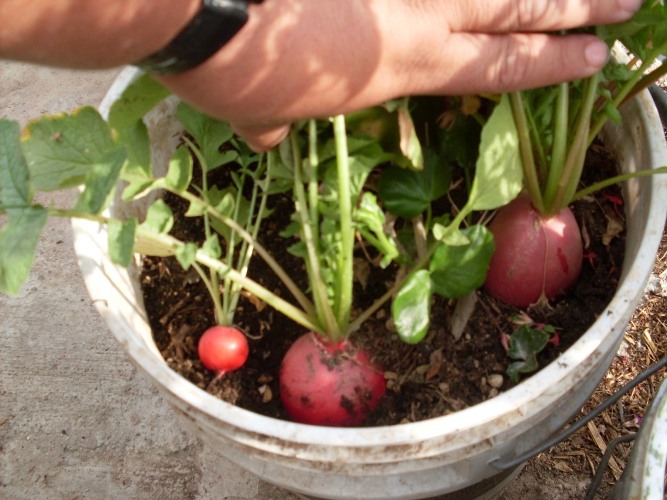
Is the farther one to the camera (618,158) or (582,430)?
(582,430)

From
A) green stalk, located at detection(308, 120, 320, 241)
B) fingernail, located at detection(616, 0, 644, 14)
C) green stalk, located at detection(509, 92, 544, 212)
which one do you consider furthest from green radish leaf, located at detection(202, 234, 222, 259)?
fingernail, located at detection(616, 0, 644, 14)

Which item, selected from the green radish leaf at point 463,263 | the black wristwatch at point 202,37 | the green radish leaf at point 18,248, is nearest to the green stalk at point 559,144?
the green radish leaf at point 463,263

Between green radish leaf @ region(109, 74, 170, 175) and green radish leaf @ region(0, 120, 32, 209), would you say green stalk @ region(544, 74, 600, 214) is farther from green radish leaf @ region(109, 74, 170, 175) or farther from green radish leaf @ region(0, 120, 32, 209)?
green radish leaf @ region(0, 120, 32, 209)

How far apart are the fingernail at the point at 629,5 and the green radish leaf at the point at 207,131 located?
1.47 ft

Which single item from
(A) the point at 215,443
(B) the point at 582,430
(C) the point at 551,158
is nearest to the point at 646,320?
(B) the point at 582,430

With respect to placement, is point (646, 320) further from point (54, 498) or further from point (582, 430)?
point (54, 498)

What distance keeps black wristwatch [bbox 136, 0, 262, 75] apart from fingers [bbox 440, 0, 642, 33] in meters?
0.19

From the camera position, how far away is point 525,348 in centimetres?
79

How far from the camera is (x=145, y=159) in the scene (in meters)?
0.74

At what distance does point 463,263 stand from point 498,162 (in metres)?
0.11

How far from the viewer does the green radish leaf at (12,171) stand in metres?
0.59

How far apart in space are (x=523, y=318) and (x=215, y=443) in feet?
1.24

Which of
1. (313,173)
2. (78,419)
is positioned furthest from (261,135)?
(78,419)

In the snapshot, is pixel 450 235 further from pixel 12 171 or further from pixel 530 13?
pixel 12 171
